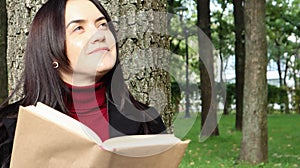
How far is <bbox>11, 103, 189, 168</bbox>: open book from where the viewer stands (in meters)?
1.35

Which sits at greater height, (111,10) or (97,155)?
(111,10)

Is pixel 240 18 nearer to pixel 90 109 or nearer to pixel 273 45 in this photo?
pixel 90 109

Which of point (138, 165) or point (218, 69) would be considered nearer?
point (138, 165)

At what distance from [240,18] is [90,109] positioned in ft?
36.5

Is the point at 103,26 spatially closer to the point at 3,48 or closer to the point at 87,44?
the point at 87,44

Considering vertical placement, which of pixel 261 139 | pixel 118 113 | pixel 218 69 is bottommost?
pixel 261 139

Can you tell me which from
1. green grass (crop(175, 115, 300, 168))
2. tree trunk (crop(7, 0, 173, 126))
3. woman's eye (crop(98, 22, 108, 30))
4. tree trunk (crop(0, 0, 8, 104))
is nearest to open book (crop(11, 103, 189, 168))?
woman's eye (crop(98, 22, 108, 30))

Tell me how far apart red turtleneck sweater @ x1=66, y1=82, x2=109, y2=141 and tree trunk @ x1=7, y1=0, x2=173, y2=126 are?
0.26 metres

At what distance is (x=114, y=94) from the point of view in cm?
180

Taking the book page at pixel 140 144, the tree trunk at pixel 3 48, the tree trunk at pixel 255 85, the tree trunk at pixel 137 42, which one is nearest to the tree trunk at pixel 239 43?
the tree trunk at pixel 255 85

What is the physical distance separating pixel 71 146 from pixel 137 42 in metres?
0.88

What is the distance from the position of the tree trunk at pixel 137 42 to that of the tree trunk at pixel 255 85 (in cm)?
525

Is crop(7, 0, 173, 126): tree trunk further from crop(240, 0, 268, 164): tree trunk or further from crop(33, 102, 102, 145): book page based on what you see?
crop(240, 0, 268, 164): tree trunk

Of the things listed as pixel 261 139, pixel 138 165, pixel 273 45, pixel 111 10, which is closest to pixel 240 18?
pixel 261 139
